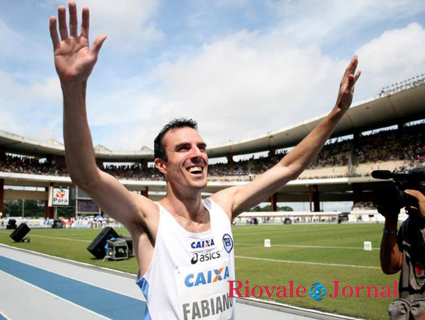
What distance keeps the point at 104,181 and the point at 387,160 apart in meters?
42.3

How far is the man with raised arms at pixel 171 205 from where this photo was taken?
1601mm

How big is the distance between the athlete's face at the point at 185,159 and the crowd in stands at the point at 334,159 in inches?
1468

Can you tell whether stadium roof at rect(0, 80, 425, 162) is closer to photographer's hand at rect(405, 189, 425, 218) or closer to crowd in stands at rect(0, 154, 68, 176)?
crowd in stands at rect(0, 154, 68, 176)

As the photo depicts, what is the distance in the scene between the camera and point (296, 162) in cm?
256

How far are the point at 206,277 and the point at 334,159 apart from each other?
47649 millimetres

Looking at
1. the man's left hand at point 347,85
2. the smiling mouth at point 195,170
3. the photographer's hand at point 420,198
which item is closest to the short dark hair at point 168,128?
the smiling mouth at point 195,170

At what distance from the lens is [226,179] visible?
5516cm

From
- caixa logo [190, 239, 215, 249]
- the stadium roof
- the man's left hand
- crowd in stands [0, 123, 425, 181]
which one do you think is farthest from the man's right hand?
crowd in stands [0, 123, 425, 181]

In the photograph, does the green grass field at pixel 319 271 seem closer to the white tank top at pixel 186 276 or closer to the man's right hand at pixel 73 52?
the white tank top at pixel 186 276

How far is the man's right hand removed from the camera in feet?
5.13

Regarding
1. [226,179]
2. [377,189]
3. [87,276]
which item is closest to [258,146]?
[226,179]

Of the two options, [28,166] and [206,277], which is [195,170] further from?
[28,166]

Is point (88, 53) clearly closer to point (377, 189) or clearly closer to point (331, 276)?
point (377, 189)

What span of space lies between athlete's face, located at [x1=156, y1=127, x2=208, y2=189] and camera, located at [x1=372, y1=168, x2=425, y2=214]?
4.62 ft
